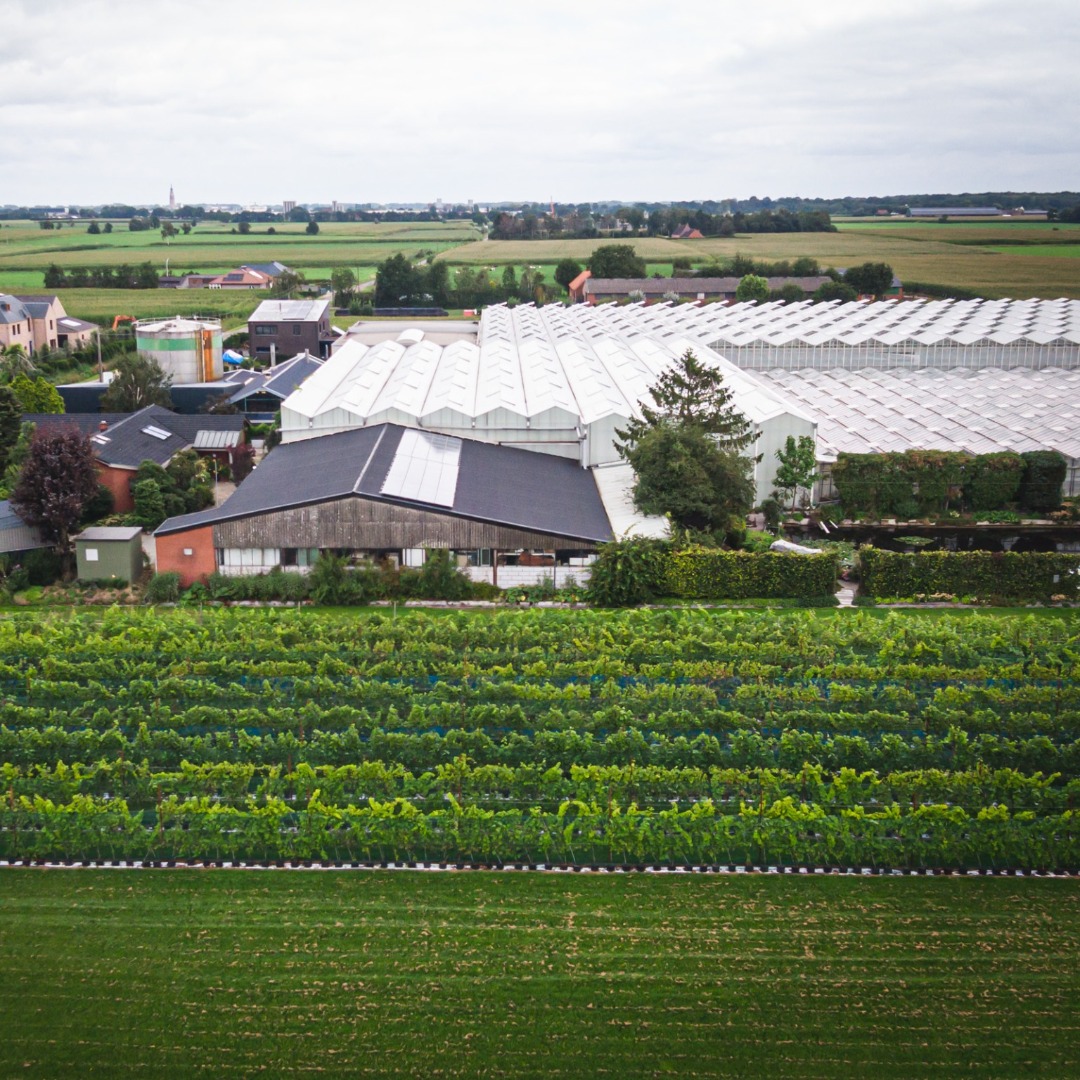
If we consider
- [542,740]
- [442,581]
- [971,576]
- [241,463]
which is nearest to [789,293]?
[241,463]

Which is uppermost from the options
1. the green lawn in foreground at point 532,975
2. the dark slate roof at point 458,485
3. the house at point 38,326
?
the house at point 38,326

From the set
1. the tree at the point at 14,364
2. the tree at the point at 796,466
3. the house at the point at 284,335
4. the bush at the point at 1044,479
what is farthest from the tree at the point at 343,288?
the bush at the point at 1044,479

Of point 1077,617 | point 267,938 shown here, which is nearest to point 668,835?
point 267,938

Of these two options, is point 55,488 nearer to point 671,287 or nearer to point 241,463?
point 241,463

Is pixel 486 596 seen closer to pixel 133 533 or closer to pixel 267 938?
pixel 133 533

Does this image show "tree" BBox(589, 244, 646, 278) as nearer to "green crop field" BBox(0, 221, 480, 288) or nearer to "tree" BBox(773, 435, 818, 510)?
"green crop field" BBox(0, 221, 480, 288)

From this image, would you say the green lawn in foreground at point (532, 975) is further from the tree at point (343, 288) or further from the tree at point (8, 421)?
the tree at point (343, 288)
